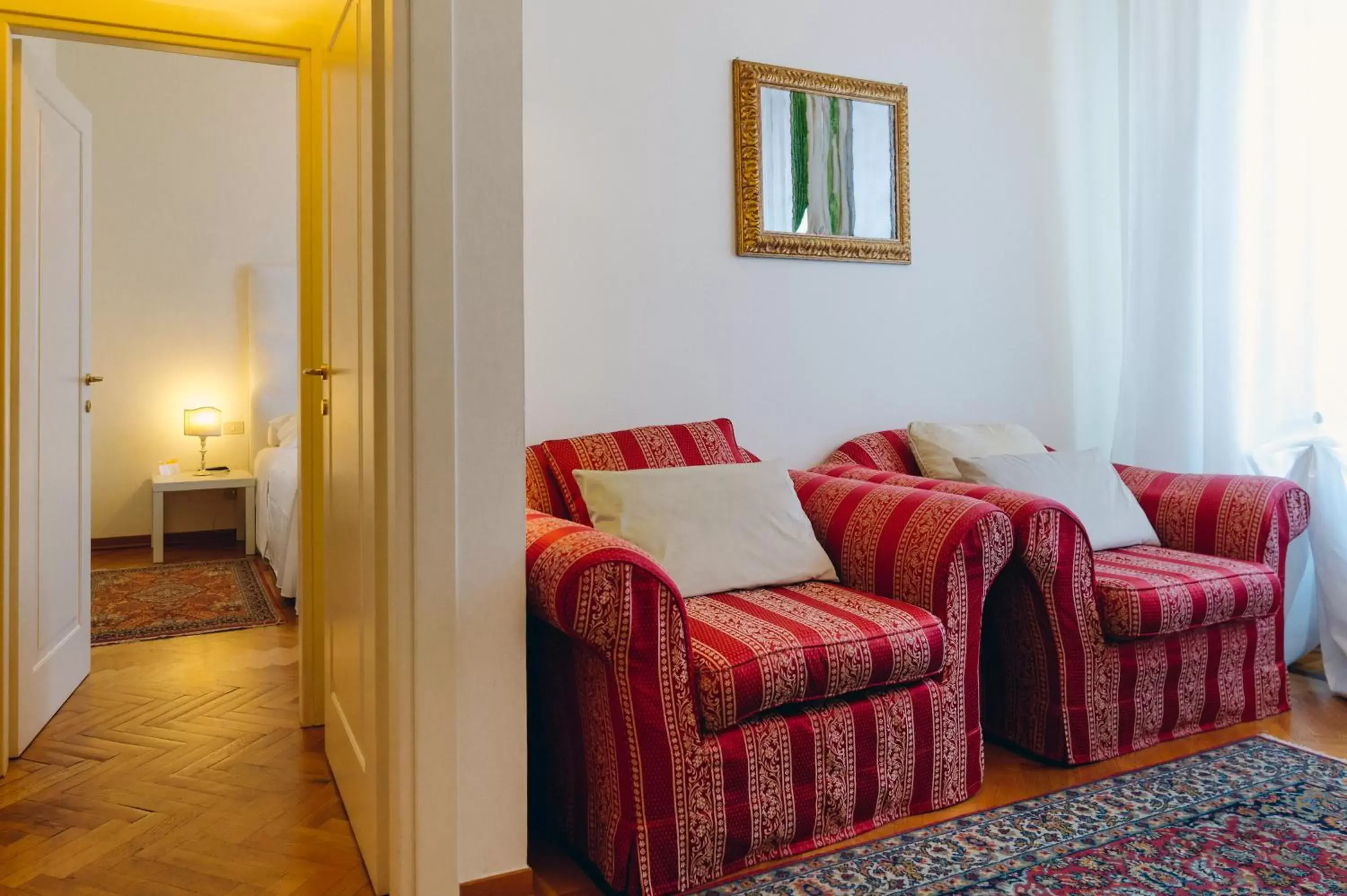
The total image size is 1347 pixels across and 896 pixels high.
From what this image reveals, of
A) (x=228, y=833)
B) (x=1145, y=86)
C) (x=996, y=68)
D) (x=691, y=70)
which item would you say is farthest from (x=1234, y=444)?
(x=228, y=833)

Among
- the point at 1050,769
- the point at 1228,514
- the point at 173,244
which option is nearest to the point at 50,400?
the point at 1050,769

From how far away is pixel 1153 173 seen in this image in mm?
3611

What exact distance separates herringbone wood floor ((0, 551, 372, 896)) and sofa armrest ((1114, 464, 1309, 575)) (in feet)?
8.14

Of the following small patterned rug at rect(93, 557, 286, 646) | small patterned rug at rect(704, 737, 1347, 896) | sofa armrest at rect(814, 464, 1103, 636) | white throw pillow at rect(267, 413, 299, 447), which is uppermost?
white throw pillow at rect(267, 413, 299, 447)

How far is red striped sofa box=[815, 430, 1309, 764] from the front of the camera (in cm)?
245

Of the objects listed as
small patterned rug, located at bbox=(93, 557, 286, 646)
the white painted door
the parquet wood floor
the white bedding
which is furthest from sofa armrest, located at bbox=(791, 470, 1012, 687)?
small patterned rug, located at bbox=(93, 557, 286, 646)

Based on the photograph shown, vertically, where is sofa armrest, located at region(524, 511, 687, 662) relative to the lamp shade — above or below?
below

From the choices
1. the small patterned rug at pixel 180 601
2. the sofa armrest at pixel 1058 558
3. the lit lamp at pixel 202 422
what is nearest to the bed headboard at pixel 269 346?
the lit lamp at pixel 202 422

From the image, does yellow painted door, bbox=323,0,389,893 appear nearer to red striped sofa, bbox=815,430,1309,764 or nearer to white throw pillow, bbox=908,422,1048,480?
red striped sofa, bbox=815,430,1309,764

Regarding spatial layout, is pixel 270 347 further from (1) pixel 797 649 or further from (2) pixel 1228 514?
(2) pixel 1228 514

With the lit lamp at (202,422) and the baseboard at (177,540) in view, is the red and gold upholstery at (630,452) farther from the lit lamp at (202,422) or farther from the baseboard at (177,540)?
the baseboard at (177,540)

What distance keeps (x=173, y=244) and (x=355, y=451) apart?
4.83 meters

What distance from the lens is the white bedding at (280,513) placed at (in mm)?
4352

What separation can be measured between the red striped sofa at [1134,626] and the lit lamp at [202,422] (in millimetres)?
4456
